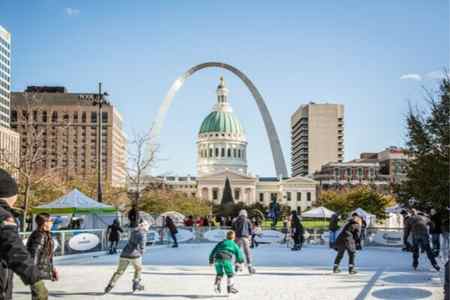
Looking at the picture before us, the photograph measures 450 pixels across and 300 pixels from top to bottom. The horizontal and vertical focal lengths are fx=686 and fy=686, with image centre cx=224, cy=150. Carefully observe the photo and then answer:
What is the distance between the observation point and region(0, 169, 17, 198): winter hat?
5.51m

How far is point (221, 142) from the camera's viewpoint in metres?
176

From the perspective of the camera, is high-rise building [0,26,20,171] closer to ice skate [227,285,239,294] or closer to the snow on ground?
the snow on ground

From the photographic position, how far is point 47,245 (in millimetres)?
12719

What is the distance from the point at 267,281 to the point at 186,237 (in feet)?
64.7

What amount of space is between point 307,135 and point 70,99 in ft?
234

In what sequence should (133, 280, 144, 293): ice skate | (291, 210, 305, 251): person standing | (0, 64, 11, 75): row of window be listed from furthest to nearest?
(0, 64, 11, 75): row of window
(291, 210, 305, 251): person standing
(133, 280, 144, 293): ice skate

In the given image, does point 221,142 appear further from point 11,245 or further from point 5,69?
point 11,245

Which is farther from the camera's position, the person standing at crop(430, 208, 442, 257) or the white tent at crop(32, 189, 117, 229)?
the white tent at crop(32, 189, 117, 229)

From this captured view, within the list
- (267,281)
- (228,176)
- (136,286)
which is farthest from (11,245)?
(228,176)

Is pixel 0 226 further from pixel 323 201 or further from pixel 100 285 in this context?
pixel 323 201

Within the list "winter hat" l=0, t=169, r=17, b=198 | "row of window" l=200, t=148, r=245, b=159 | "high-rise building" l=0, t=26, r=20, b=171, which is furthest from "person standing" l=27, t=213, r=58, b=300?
"row of window" l=200, t=148, r=245, b=159

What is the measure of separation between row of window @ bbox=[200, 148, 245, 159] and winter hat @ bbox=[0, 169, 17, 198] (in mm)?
171123

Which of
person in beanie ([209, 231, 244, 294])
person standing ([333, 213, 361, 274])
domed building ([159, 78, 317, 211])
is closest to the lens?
person in beanie ([209, 231, 244, 294])

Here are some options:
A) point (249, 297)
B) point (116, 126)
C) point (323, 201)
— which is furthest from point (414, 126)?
point (116, 126)
